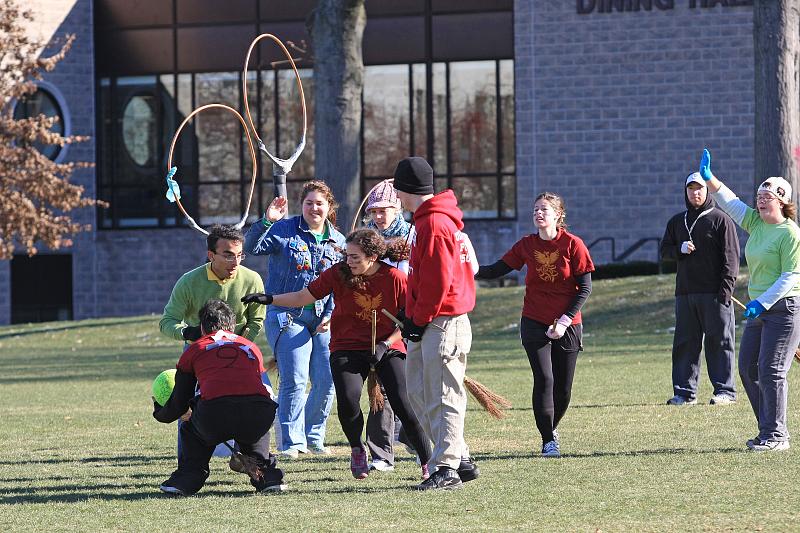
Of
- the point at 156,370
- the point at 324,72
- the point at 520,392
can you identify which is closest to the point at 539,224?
the point at 520,392

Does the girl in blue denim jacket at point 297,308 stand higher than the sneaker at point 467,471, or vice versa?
the girl in blue denim jacket at point 297,308

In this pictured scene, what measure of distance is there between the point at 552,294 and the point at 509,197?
24.0 meters

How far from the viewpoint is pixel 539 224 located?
31.8 ft

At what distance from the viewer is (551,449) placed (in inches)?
372

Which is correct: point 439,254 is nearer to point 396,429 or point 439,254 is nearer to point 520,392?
point 396,429

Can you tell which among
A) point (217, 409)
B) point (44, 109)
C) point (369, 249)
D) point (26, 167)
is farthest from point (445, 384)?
point (44, 109)

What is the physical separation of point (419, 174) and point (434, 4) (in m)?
25.7

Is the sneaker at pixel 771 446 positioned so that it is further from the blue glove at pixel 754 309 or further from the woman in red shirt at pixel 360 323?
the woman in red shirt at pixel 360 323

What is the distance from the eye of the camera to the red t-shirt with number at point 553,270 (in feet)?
31.8

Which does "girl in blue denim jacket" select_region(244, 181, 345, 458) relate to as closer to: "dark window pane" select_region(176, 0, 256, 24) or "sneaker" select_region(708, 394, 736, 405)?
"sneaker" select_region(708, 394, 736, 405)

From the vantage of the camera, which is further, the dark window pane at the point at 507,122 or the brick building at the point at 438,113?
the dark window pane at the point at 507,122

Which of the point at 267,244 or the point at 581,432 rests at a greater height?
the point at 267,244

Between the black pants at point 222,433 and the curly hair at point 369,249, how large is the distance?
3.06ft

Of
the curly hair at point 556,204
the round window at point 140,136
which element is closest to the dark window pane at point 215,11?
the round window at point 140,136
